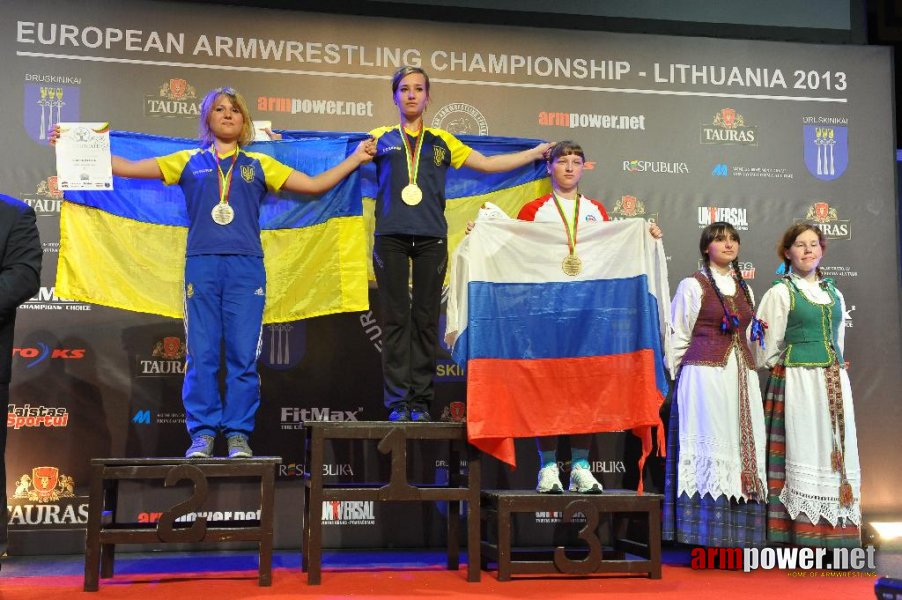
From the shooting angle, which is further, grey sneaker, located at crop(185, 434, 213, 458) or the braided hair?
the braided hair

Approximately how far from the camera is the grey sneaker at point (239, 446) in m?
3.80

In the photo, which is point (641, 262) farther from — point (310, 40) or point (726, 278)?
point (310, 40)

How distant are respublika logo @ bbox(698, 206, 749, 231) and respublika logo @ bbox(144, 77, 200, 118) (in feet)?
9.79

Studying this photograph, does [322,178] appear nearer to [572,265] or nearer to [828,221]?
[572,265]

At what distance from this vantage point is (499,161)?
4.43 meters

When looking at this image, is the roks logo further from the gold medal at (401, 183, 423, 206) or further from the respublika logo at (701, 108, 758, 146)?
the respublika logo at (701, 108, 758, 146)

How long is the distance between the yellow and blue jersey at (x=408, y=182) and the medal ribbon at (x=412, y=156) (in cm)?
1

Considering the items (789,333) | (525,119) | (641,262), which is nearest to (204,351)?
(641,262)

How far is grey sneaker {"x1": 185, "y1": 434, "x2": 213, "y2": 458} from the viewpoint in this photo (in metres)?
3.78

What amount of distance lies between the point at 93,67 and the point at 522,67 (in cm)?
241

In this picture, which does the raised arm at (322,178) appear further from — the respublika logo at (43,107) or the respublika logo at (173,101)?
the respublika logo at (43,107)

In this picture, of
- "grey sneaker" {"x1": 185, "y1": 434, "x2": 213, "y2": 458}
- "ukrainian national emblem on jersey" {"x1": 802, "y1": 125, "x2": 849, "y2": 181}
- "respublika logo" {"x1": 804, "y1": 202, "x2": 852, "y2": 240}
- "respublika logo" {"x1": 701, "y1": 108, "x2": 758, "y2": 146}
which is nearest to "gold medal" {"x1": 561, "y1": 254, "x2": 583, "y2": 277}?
"grey sneaker" {"x1": 185, "y1": 434, "x2": 213, "y2": 458}

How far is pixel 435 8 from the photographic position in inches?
209

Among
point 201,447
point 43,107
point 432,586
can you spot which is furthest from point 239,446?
point 43,107
